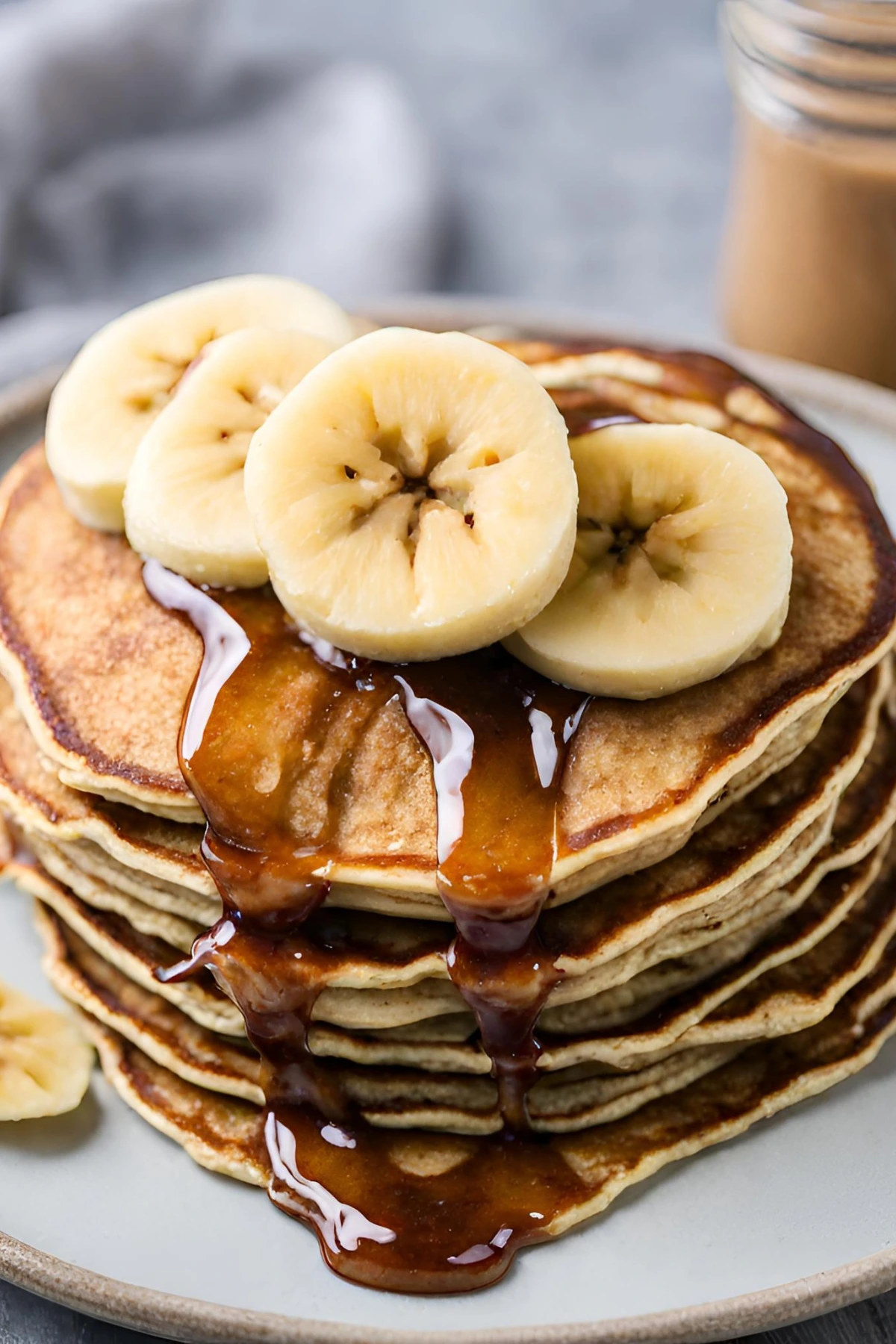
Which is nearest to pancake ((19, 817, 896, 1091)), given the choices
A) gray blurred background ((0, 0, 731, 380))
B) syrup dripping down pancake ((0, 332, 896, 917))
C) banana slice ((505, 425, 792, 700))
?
syrup dripping down pancake ((0, 332, 896, 917))

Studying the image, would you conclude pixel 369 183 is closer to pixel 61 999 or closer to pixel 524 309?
pixel 524 309

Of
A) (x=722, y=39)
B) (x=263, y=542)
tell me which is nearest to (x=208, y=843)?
(x=263, y=542)

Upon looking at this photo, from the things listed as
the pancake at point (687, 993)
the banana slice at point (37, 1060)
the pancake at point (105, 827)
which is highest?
the pancake at point (105, 827)

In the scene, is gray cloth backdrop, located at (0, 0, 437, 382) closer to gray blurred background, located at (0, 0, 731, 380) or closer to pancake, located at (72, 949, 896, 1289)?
gray blurred background, located at (0, 0, 731, 380)

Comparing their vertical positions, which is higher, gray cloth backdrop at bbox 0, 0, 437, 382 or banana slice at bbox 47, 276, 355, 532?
banana slice at bbox 47, 276, 355, 532

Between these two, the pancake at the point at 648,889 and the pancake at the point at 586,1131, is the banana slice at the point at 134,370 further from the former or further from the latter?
the pancake at the point at 586,1131

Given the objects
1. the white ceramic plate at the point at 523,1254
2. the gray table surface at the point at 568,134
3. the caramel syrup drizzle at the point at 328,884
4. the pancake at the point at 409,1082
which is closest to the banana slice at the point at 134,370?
the caramel syrup drizzle at the point at 328,884

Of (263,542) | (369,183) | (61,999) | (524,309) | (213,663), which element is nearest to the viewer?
(263,542)
